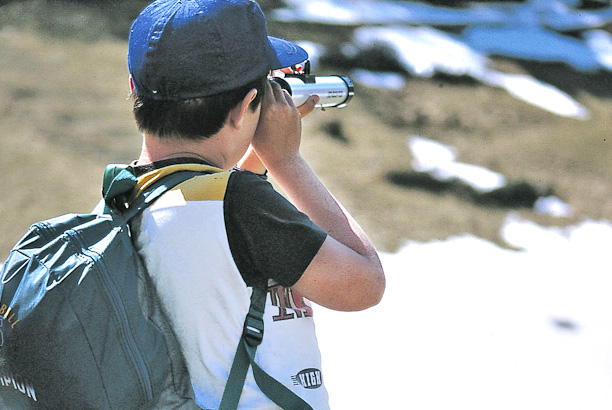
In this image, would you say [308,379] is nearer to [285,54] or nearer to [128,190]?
A: [128,190]

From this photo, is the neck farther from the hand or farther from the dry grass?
the dry grass

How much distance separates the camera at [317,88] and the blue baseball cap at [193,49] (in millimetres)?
425

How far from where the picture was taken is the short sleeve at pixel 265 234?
1105 mm

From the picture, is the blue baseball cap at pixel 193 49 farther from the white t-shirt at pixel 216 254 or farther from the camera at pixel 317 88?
the camera at pixel 317 88

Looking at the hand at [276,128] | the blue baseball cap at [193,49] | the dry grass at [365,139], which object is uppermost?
the blue baseball cap at [193,49]

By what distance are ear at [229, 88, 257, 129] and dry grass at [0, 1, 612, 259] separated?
2.24m

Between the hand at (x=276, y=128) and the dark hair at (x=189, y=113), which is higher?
the dark hair at (x=189, y=113)

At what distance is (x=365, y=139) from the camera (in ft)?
15.1

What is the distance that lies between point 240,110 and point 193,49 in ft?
0.45

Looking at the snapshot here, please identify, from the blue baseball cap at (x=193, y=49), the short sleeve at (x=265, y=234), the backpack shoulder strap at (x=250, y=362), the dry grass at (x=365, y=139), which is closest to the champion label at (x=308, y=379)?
the backpack shoulder strap at (x=250, y=362)

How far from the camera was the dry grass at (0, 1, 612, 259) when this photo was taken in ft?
12.2

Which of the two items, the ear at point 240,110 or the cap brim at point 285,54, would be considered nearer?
the ear at point 240,110

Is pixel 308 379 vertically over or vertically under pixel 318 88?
under

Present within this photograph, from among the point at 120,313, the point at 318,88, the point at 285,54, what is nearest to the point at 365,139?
the point at 318,88
